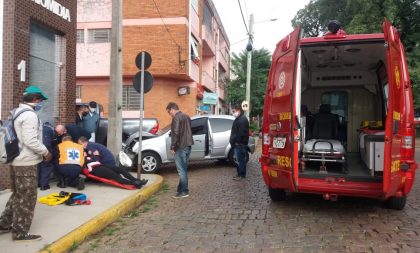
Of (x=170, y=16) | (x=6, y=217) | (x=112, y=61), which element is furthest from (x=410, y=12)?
(x=6, y=217)

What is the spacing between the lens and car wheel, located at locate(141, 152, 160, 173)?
434 inches

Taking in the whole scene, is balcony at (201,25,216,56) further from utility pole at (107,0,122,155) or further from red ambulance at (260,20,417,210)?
red ambulance at (260,20,417,210)

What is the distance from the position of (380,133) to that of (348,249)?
254 cm

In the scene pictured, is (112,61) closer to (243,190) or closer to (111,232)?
(243,190)

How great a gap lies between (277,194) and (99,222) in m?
3.02

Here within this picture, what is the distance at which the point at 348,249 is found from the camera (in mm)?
4820

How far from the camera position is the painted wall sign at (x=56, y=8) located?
852cm

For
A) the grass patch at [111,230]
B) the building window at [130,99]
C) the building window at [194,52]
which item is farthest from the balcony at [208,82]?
the grass patch at [111,230]

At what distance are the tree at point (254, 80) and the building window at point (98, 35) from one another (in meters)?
13.7

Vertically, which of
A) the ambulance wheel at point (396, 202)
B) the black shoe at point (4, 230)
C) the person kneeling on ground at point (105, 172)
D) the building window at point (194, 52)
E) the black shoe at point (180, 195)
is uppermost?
the building window at point (194, 52)

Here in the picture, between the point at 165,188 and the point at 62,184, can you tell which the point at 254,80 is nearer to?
the point at 165,188

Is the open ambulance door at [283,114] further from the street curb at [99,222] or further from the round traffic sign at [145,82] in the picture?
the round traffic sign at [145,82]

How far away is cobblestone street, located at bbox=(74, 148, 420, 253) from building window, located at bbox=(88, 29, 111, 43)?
55.8 ft

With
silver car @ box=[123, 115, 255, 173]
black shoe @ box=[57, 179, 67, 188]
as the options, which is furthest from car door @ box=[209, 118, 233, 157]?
black shoe @ box=[57, 179, 67, 188]
